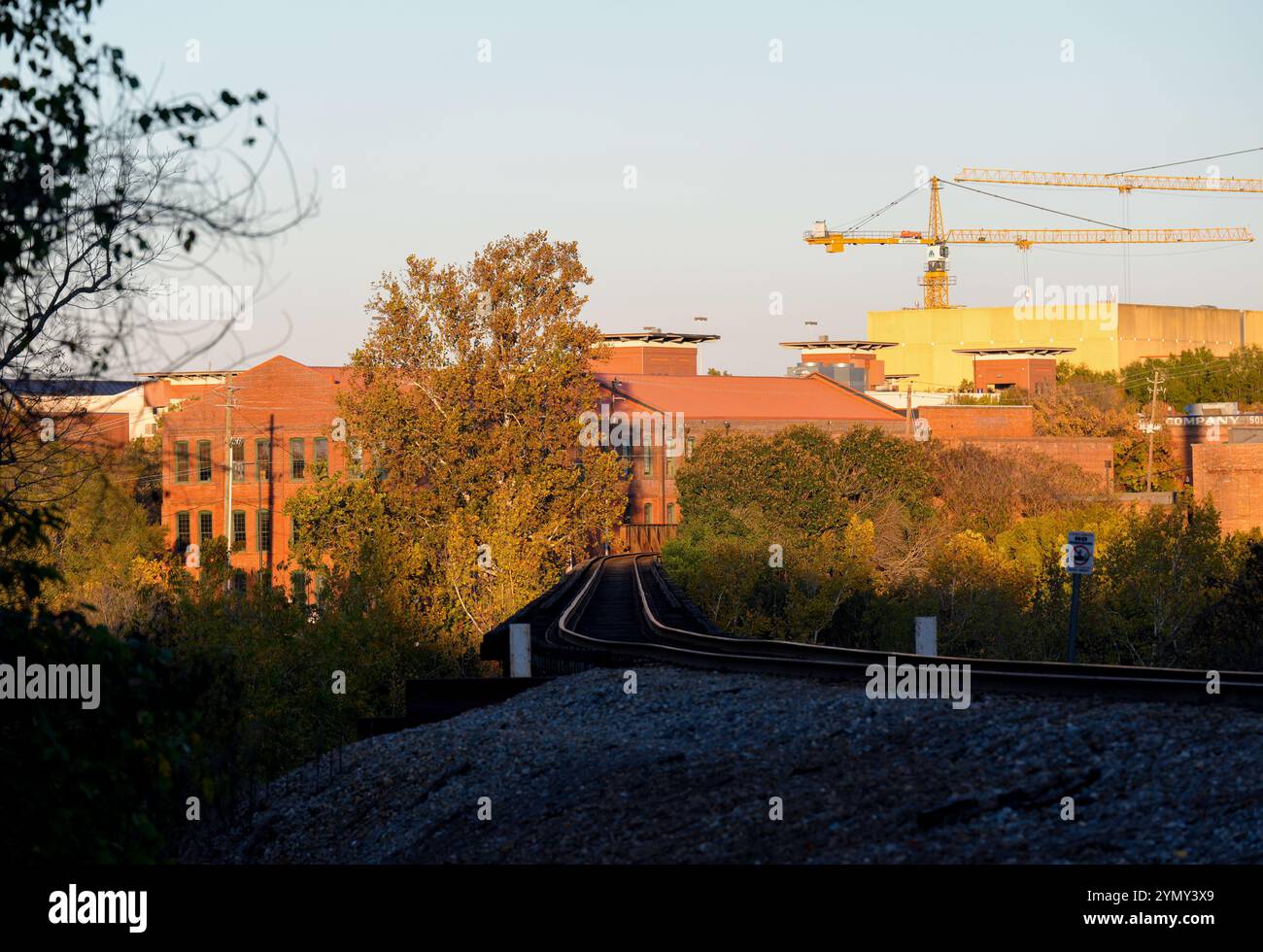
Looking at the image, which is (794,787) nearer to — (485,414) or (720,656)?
(720,656)

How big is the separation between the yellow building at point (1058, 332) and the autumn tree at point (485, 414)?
9140cm

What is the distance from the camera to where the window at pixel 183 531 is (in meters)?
72.0

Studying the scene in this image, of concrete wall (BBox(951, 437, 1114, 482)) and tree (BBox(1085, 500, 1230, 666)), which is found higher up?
concrete wall (BBox(951, 437, 1114, 482))

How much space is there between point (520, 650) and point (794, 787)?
9558 millimetres

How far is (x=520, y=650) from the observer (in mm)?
18734

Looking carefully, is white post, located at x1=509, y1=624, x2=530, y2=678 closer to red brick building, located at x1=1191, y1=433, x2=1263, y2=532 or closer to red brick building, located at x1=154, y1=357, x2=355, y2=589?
red brick building, located at x1=154, y1=357, x2=355, y2=589

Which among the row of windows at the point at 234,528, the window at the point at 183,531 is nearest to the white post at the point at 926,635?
the row of windows at the point at 234,528

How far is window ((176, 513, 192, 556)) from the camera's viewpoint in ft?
236

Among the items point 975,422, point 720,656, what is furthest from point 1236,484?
point 720,656

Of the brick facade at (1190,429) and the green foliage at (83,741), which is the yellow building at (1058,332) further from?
the green foliage at (83,741)

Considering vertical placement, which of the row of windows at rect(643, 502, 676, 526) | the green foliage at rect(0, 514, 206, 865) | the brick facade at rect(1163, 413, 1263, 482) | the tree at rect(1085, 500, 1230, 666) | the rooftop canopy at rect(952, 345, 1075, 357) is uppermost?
the rooftop canopy at rect(952, 345, 1075, 357)

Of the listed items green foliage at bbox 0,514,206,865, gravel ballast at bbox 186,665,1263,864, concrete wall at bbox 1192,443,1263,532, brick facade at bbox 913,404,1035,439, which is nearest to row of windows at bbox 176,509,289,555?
brick facade at bbox 913,404,1035,439

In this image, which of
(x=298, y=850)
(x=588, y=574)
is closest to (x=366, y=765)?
(x=298, y=850)
